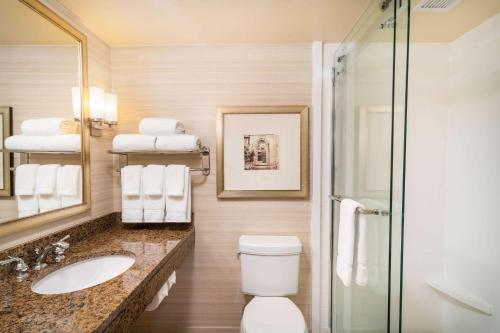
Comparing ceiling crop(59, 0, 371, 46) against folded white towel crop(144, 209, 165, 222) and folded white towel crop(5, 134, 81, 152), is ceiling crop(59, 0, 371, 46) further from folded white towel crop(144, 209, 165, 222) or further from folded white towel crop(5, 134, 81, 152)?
folded white towel crop(144, 209, 165, 222)

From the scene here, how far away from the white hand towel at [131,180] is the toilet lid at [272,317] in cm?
105

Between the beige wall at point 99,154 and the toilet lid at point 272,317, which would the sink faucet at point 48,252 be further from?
the toilet lid at point 272,317

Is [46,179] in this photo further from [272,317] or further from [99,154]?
[272,317]

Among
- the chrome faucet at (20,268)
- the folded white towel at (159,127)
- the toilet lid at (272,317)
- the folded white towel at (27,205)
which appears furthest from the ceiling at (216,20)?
the toilet lid at (272,317)

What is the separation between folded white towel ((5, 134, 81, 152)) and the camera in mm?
1074

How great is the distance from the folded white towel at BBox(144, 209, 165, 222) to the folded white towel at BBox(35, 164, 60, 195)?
54cm

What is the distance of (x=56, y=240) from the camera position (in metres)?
1.27

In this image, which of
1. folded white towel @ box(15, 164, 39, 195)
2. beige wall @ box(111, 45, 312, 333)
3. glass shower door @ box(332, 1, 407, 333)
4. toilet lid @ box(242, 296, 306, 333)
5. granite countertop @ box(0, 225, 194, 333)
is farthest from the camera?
beige wall @ box(111, 45, 312, 333)

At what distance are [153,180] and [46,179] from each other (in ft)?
1.84

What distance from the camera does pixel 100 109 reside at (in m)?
1.54

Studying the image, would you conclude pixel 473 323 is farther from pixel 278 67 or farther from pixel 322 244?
pixel 278 67

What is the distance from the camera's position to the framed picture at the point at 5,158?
102cm

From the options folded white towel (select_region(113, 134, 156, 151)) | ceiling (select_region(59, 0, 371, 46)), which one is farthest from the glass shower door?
folded white towel (select_region(113, 134, 156, 151))

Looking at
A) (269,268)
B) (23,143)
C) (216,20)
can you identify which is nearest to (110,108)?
(23,143)
